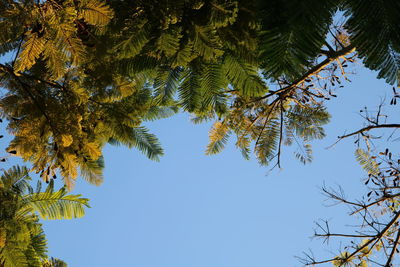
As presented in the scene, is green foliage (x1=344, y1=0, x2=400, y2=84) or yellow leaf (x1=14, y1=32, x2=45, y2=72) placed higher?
yellow leaf (x1=14, y1=32, x2=45, y2=72)

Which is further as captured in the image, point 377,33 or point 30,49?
point 30,49

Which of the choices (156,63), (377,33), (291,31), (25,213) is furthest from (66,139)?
(377,33)

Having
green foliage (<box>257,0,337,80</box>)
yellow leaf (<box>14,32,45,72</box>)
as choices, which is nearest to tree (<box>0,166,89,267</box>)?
yellow leaf (<box>14,32,45,72</box>)

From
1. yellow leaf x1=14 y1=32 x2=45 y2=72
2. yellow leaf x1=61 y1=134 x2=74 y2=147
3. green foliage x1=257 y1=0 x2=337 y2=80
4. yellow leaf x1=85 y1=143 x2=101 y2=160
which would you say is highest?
yellow leaf x1=85 y1=143 x2=101 y2=160

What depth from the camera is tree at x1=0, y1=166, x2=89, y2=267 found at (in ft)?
9.25

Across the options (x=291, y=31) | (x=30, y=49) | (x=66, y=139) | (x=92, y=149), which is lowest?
(x=291, y=31)

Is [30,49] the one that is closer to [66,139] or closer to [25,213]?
[66,139]

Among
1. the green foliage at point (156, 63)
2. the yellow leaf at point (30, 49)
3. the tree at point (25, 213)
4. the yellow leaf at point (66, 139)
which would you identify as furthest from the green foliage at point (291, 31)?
the tree at point (25, 213)

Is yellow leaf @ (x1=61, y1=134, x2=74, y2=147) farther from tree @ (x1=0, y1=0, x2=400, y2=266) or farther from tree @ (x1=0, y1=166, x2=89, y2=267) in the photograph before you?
tree @ (x1=0, y1=166, x2=89, y2=267)

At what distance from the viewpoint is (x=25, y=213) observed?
121 inches

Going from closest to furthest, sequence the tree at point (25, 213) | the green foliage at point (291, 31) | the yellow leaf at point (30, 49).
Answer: the green foliage at point (291, 31) < the yellow leaf at point (30, 49) < the tree at point (25, 213)

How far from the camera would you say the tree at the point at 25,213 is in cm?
282

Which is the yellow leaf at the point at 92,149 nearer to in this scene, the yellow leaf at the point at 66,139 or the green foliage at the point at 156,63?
the green foliage at the point at 156,63

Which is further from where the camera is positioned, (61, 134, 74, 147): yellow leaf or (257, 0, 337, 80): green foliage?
(61, 134, 74, 147): yellow leaf
